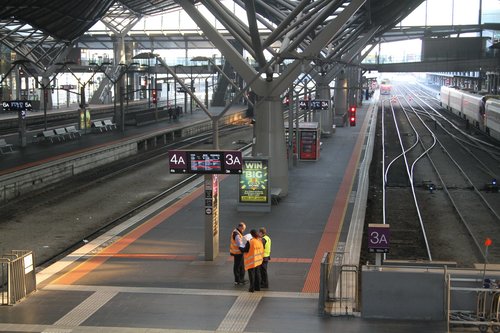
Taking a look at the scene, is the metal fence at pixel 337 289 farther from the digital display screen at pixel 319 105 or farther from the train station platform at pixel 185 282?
the digital display screen at pixel 319 105

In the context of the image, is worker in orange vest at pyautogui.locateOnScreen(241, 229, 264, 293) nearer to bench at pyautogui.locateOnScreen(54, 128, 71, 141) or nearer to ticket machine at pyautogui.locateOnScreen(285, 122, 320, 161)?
ticket machine at pyautogui.locateOnScreen(285, 122, 320, 161)

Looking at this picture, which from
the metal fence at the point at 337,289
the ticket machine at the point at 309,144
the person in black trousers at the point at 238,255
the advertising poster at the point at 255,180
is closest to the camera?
the metal fence at the point at 337,289

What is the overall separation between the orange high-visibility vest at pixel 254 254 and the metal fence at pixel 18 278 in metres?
4.21

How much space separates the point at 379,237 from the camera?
12859 mm

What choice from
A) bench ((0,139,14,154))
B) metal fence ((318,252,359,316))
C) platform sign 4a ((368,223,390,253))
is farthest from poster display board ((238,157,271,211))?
bench ((0,139,14,154))

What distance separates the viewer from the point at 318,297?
525 inches

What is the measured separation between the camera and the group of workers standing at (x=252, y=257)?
541 inches

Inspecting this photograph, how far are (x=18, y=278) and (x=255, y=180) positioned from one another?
1089 cm

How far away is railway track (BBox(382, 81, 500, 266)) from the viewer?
19.9 m

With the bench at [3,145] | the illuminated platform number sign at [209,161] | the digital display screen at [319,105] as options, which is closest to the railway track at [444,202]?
the digital display screen at [319,105]

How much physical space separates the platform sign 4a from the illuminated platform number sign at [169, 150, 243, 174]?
190 inches

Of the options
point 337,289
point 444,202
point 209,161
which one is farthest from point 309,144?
point 337,289

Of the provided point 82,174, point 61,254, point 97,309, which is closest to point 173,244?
point 61,254

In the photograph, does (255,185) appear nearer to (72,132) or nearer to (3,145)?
(3,145)
